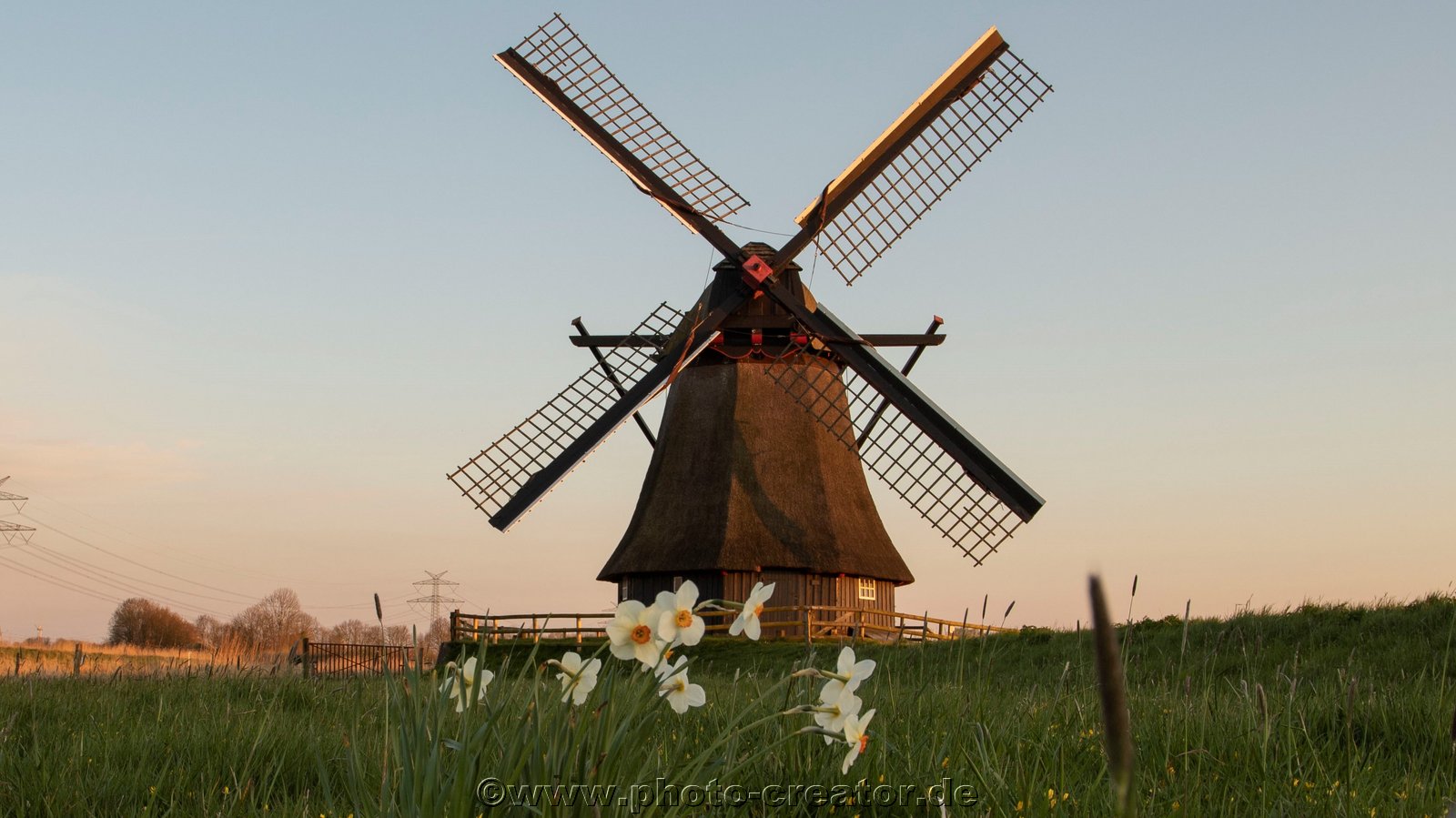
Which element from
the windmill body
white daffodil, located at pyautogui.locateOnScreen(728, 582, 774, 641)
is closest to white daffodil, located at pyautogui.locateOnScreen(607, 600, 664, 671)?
white daffodil, located at pyautogui.locateOnScreen(728, 582, 774, 641)

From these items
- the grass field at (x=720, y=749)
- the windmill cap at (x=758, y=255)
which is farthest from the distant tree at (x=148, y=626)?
the grass field at (x=720, y=749)

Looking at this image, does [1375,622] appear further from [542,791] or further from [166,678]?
[542,791]

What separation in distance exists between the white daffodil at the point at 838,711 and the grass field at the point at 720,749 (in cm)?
13

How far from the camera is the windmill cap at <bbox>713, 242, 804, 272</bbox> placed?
20.0 meters

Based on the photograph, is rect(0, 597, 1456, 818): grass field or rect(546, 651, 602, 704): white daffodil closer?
rect(0, 597, 1456, 818): grass field

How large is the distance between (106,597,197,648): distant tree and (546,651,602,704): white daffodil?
71.6 meters

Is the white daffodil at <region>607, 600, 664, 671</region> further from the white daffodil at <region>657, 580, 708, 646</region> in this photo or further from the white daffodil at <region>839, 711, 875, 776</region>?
the white daffodil at <region>839, 711, 875, 776</region>

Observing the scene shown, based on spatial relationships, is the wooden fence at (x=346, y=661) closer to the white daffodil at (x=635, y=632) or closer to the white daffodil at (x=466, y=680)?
the white daffodil at (x=466, y=680)

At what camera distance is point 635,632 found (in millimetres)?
2332

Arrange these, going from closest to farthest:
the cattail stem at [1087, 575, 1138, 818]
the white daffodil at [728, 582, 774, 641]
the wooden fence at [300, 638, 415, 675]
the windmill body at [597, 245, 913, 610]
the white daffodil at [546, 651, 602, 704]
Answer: the cattail stem at [1087, 575, 1138, 818]
the white daffodil at [728, 582, 774, 641]
the white daffodil at [546, 651, 602, 704]
the wooden fence at [300, 638, 415, 675]
the windmill body at [597, 245, 913, 610]

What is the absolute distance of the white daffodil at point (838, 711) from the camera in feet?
7.23

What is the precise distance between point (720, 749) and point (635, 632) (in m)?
1.23

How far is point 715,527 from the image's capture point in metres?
20.4

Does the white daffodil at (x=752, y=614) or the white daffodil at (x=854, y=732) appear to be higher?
the white daffodil at (x=752, y=614)
